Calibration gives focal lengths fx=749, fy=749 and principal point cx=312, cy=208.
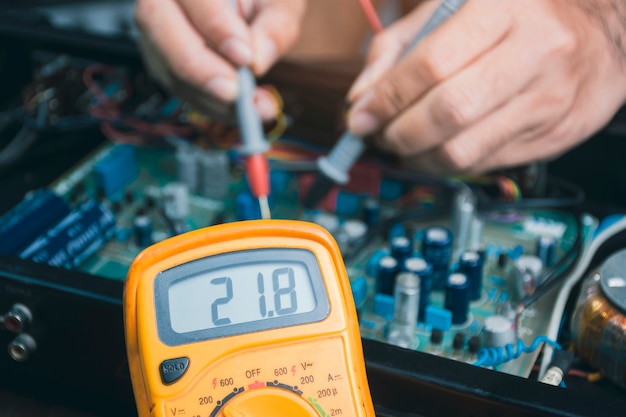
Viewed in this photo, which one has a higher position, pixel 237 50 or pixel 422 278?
pixel 237 50

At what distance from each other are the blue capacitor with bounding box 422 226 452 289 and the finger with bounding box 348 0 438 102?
0.16 meters

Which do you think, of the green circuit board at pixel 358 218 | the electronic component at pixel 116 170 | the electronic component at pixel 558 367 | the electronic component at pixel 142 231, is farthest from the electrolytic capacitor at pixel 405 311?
the electronic component at pixel 116 170

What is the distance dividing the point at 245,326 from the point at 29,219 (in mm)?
309

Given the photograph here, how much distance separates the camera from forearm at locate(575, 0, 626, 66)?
0.72 meters

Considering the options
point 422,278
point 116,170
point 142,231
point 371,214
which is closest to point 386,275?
point 422,278

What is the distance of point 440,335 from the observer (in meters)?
0.59

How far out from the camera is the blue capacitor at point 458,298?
1.99 ft

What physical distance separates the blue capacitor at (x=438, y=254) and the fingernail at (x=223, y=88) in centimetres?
23

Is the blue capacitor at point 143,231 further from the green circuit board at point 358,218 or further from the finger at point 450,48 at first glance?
the finger at point 450,48

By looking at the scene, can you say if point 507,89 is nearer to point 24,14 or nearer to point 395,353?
point 395,353

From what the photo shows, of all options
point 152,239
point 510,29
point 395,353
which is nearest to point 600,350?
point 395,353

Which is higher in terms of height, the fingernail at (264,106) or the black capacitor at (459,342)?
the fingernail at (264,106)

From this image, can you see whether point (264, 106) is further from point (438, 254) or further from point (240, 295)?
point (240, 295)

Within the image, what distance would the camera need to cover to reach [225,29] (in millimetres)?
715
